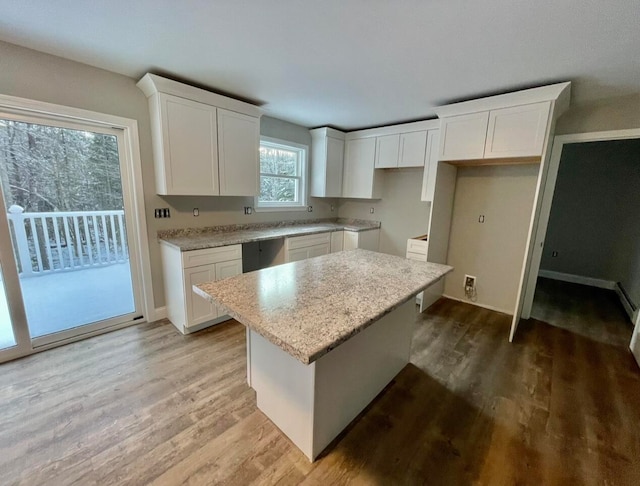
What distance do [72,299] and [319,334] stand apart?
2.92m

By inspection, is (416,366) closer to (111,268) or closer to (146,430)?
(146,430)

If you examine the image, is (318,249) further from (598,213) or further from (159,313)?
(598,213)

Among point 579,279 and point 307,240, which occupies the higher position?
point 307,240

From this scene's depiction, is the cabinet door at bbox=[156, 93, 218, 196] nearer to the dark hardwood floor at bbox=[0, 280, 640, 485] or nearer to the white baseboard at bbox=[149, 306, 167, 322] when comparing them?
the white baseboard at bbox=[149, 306, 167, 322]

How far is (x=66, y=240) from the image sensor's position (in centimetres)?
247

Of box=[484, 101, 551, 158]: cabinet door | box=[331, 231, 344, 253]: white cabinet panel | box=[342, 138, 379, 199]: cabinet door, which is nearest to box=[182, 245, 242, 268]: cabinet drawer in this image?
box=[331, 231, 344, 253]: white cabinet panel

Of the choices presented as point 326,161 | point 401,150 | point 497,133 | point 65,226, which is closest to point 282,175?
point 326,161

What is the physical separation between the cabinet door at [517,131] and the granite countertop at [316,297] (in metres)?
1.49

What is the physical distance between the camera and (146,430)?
1613 millimetres

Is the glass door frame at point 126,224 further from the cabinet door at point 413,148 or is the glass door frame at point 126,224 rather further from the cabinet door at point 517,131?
the cabinet door at point 517,131

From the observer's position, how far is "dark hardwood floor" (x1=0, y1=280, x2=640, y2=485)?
1.41 m

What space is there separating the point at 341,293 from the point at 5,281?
2718mm

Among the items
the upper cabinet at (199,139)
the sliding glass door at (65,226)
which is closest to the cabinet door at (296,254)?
the upper cabinet at (199,139)

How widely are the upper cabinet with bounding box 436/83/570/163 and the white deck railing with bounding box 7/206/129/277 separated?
354 cm
